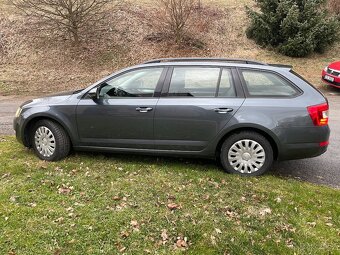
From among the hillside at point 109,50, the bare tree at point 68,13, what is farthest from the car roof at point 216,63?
the bare tree at point 68,13

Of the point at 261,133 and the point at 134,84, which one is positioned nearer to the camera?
the point at 261,133

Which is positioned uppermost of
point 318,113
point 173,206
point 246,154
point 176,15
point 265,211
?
point 176,15

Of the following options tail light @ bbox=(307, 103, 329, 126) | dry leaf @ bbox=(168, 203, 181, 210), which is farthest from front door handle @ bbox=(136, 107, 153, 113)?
tail light @ bbox=(307, 103, 329, 126)

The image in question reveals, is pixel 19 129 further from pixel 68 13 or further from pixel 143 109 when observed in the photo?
pixel 68 13

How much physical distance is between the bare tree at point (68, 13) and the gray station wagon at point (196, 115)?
9222mm

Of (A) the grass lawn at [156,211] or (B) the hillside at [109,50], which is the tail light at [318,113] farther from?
(B) the hillside at [109,50]

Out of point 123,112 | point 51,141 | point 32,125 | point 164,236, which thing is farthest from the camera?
point 32,125

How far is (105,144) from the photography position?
18.5 feet

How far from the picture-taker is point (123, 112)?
5.42 metres

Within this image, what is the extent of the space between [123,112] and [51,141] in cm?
123

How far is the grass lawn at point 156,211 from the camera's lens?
360 centimetres

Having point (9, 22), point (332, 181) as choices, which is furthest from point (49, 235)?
point (9, 22)

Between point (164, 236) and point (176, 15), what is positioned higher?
point (176, 15)

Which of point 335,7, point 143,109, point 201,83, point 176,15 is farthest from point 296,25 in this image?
point 143,109
